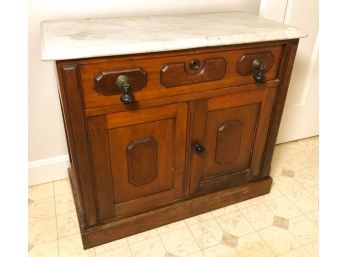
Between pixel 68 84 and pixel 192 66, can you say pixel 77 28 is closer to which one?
pixel 68 84

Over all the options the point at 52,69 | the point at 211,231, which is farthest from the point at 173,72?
the point at 211,231

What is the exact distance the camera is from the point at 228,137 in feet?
4.14

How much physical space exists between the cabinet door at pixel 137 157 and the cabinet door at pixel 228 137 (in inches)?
2.6

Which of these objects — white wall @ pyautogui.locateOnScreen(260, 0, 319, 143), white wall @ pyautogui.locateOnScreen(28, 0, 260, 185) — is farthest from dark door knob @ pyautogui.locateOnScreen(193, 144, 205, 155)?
white wall @ pyautogui.locateOnScreen(260, 0, 319, 143)

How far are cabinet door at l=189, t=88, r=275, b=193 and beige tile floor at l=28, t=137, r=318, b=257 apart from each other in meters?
Result: 0.18

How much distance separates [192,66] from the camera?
1.02 meters

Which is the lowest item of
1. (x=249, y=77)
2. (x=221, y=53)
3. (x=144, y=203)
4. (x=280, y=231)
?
(x=280, y=231)

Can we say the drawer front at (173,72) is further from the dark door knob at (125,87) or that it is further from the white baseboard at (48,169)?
the white baseboard at (48,169)

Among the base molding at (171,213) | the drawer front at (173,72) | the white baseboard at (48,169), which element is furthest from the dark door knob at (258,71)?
the white baseboard at (48,169)

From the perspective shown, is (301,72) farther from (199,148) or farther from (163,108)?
(163,108)

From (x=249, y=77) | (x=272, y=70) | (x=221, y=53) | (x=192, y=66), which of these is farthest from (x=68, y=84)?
(x=272, y=70)

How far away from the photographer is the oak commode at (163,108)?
927 mm

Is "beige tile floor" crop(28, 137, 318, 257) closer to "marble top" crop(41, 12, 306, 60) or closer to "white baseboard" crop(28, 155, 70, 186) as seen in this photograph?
"white baseboard" crop(28, 155, 70, 186)

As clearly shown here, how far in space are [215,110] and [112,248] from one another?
2.36 ft
